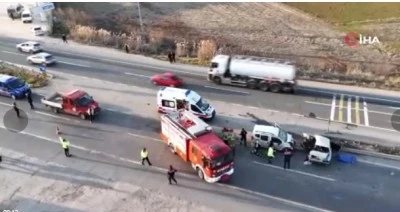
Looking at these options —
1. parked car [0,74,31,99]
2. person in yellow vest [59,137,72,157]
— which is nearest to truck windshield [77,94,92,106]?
person in yellow vest [59,137,72,157]

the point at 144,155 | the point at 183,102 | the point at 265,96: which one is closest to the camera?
the point at 144,155

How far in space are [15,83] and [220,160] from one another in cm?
2024

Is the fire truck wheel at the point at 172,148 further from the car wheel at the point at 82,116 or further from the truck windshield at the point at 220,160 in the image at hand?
the car wheel at the point at 82,116

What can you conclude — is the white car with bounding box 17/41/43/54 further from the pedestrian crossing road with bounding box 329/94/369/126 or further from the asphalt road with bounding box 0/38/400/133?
the pedestrian crossing road with bounding box 329/94/369/126

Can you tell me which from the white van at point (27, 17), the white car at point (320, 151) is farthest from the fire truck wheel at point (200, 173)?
the white van at point (27, 17)

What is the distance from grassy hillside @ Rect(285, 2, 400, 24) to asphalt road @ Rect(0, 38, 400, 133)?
86.1 ft

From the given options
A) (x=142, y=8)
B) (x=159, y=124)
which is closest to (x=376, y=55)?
(x=159, y=124)

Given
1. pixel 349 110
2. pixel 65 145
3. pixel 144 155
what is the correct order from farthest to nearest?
pixel 349 110
pixel 65 145
pixel 144 155

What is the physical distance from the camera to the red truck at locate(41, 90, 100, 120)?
35.4 m

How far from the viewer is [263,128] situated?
31.7 metres

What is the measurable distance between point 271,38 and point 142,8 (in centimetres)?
2023

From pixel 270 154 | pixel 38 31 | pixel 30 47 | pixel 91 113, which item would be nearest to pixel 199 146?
pixel 270 154

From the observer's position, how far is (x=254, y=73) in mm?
39781

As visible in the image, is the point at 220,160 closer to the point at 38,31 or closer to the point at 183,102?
the point at 183,102
